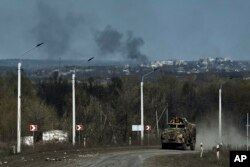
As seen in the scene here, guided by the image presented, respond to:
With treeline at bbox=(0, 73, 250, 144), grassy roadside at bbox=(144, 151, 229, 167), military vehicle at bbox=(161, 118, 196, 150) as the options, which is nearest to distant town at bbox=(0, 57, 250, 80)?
treeline at bbox=(0, 73, 250, 144)

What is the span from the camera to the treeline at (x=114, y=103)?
272 ft

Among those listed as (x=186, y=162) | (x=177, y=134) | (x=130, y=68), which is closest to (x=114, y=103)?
(x=130, y=68)

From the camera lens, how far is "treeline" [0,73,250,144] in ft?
272

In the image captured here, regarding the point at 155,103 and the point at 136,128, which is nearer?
the point at 136,128

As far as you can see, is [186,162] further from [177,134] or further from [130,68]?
[130,68]

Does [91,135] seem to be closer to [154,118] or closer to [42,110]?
[42,110]

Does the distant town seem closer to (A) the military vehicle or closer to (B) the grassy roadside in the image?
(A) the military vehicle

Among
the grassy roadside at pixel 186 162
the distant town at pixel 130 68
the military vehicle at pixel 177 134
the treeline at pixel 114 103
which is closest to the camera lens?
the grassy roadside at pixel 186 162

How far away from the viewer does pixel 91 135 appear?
79562mm

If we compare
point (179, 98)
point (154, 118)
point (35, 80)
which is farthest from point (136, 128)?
point (35, 80)

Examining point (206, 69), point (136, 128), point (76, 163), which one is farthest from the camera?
point (206, 69)

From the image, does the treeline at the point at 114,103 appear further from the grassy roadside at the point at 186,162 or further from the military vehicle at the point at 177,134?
the grassy roadside at the point at 186,162

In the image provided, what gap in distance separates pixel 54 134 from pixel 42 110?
10680 mm

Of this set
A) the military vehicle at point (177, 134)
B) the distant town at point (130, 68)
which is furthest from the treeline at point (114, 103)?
the military vehicle at point (177, 134)
